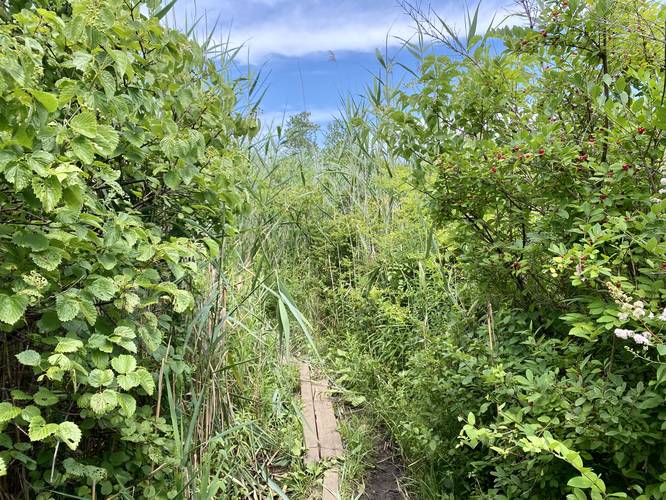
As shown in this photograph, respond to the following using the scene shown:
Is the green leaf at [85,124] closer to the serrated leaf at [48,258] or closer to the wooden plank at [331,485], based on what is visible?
the serrated leaf at [48,258]

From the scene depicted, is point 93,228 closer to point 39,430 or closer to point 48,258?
point 48,258

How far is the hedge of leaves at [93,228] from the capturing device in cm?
124

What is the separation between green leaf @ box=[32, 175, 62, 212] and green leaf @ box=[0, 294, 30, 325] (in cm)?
27

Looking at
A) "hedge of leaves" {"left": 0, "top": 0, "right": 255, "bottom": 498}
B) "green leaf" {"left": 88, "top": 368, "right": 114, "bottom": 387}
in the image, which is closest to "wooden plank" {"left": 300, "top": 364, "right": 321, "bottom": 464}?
"hedge of leaves" {"left": 0, "top": 0, "right": 255, "bottom": 498}

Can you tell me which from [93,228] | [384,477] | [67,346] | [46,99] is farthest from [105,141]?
[384,477]

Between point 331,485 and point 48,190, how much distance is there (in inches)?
79.8

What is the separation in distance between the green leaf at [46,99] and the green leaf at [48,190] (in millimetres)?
168

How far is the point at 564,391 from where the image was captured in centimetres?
159

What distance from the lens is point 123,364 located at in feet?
4.59

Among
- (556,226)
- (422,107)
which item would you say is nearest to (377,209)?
(422,107)

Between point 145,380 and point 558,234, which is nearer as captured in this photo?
point 145,380

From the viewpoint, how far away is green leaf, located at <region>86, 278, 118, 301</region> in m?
1.36

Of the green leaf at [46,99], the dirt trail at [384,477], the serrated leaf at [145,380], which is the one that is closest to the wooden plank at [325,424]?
the dirt trail at [384,477]

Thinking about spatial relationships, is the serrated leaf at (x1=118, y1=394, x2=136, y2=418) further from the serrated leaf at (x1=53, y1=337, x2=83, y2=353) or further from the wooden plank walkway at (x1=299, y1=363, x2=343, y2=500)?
the wooden plank walkway at (x1=299, y1=363, x2=343, y2=500)
